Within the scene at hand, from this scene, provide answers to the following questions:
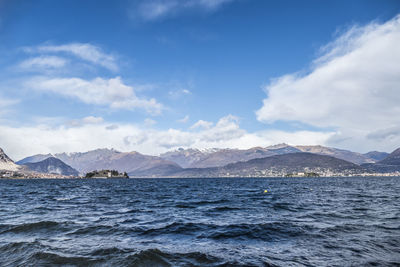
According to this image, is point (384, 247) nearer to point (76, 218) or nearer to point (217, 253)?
point (217, 253)

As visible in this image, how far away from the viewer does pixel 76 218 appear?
28344mm

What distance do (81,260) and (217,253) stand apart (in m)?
8.08

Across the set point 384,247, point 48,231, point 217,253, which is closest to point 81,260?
point 217,253

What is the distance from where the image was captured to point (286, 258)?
15.1 m

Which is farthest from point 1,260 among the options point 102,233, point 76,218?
point 76,218

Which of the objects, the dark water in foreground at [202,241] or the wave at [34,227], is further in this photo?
the wave at [34,227]

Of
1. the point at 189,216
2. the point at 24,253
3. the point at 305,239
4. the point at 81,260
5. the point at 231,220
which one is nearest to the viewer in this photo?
the point at 81,260

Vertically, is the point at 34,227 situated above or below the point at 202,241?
above

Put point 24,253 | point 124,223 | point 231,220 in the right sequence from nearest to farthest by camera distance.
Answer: point 24,253 → point 124,223 → point 231,220

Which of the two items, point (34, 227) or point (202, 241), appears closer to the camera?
point (202, 241)

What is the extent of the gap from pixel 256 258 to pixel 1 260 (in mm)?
15012

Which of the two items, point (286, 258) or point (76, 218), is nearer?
point (286, 258)

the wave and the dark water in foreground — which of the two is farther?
the wave

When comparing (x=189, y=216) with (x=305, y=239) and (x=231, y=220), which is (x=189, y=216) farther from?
(x=305, y=239)
